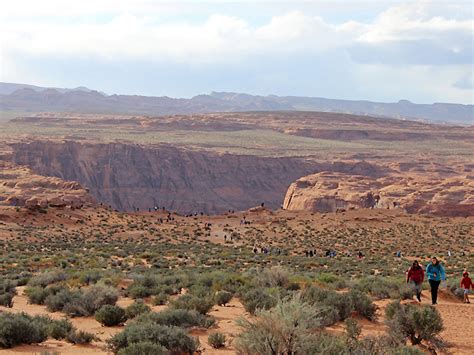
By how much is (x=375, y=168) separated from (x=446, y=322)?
275 feet

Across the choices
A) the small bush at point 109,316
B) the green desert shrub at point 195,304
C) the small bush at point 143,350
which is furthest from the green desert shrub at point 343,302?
the small bush at point 143,350

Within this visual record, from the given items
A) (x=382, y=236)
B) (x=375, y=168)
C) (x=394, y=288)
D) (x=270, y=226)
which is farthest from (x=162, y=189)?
(x=394, y=288)

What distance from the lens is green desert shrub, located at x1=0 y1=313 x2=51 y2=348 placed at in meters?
10.5

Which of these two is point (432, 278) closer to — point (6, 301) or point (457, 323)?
point (457, 323)

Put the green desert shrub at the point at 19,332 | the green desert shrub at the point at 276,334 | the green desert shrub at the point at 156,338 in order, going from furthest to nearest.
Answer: the green desert shrub at the point at 19,332
the green desert shrub at the point at 156,338
the green desert shrub at the point at 276,334

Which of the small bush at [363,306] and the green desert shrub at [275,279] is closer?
the small bush at [363,306]

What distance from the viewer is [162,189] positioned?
3622 inches

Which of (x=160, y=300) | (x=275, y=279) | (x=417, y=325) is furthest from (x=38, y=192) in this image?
(x=417, y=325)

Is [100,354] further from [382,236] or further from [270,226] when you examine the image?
[270,226]

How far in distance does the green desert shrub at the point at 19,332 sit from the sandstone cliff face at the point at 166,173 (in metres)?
74.4

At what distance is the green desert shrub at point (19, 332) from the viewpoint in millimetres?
10461

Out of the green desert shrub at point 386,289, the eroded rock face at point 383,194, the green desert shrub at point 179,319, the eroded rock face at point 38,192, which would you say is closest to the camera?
the green desert shrub at point 179,319

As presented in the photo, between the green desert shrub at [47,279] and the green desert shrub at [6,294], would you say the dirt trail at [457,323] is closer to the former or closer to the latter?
the green desert shrub at [6,294]

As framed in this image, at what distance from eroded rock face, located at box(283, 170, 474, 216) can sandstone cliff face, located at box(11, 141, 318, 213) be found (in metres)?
16.3
